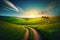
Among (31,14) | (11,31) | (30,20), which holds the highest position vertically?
(31,14)

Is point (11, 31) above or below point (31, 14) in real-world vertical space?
below

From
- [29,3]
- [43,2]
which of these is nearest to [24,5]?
[29,3]

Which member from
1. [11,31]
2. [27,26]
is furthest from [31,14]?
[11,31]

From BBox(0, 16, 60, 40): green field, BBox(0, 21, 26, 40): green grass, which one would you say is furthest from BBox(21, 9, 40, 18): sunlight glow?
BBox(0, 21, 26, 40): green grass

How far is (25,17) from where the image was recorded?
7.24ft

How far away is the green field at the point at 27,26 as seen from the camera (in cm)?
210

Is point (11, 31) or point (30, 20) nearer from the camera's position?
point (11, 31)

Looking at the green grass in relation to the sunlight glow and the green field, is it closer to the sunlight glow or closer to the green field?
the green field

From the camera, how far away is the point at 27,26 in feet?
7.11

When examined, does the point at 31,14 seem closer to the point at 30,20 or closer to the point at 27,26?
the point at 30,20

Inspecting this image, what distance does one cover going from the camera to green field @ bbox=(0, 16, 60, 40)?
2.10 meters

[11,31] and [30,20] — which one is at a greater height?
[30,20]

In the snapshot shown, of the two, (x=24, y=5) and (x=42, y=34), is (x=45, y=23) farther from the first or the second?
(x=24, y=5)

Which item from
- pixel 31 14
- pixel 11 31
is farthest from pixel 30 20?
pixel 11 31
